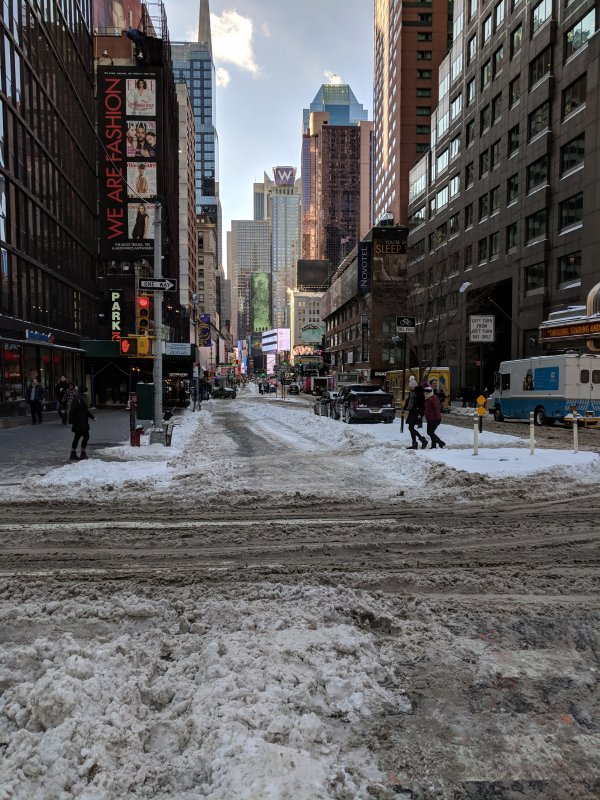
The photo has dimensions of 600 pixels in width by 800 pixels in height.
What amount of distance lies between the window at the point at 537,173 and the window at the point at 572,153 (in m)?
1.49

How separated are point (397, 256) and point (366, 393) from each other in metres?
59.6

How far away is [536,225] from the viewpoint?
127 feet

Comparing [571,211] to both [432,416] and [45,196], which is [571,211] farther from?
[45,196]

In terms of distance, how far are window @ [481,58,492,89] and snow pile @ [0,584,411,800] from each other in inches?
2152

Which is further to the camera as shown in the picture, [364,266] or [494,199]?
[364,266]

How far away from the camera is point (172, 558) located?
5.81m

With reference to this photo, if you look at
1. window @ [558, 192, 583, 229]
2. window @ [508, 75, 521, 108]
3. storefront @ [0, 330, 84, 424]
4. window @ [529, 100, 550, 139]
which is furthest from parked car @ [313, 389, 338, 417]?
window @ [508, 75, 521, 108]

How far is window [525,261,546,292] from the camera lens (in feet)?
123

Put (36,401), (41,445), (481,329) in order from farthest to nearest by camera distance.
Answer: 1. (36,401)
2. (481,329)
3. (41,445)

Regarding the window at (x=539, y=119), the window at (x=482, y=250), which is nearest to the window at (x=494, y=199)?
the window at (x=482, y=250)

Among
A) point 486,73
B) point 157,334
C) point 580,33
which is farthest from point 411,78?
Answer: point 157,334

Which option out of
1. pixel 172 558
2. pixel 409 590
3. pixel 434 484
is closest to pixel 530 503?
pixel 434 484

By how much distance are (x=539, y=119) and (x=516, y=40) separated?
8.97 metres

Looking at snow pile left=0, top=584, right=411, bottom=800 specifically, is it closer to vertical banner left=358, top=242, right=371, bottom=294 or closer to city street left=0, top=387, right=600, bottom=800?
city street left=0, top=387, right=600, bottom=800
